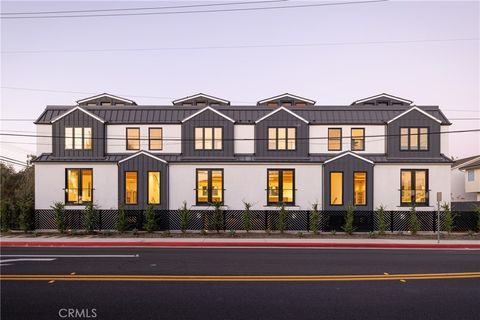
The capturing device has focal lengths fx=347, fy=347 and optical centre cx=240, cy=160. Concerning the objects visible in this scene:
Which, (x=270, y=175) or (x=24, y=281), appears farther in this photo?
(x=270, y=175)

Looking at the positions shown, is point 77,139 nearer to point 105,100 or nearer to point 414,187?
point 105,100

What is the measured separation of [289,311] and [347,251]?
8.91 metres

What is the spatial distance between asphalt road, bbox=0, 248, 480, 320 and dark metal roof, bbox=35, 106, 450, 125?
12135 millimetres

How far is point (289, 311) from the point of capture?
7.06 metres

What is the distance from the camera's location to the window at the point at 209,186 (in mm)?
22938

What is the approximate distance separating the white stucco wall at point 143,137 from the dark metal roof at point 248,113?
362 mm

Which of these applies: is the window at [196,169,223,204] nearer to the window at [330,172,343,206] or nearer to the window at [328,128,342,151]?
the window at [330,172,343,206]

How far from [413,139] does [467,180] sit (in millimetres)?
25985

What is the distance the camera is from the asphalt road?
23.1ft

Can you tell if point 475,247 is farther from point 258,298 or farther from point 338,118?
point 258,298

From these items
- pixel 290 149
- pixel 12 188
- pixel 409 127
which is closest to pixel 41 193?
pixel 290 149

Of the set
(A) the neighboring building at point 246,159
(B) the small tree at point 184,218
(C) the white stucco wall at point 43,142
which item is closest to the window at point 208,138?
(A) the neighboring building at point 246,159

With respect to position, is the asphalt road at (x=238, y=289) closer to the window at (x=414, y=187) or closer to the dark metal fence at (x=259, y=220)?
the dark metal fence at (x=259, y=220)

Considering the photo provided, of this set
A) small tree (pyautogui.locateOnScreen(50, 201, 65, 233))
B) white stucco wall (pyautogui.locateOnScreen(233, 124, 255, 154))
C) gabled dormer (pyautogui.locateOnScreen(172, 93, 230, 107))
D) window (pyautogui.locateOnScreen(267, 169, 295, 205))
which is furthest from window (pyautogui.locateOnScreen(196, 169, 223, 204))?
small tree (pyautogui.locateOnScreen(50, 201, 65, 233))
